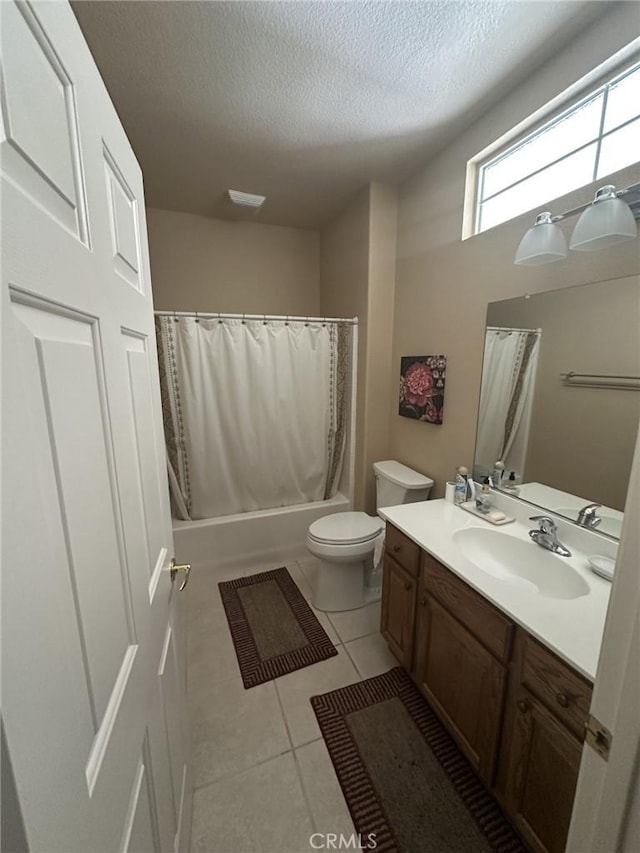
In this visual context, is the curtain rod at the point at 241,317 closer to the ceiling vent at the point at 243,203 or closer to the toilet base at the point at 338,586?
the ceiling vent at the point at 243,203

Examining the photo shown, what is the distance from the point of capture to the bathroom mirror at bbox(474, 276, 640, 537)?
3.75 ft

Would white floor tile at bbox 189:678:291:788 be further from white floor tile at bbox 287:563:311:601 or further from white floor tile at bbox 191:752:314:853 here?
white floor tile at bbox 287:563:311:601

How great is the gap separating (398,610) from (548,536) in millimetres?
709

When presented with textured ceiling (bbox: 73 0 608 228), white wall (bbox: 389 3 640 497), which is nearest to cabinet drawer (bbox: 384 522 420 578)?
white wall (bbox: 389 3 640 497)

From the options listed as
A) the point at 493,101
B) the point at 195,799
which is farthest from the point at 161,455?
the point at 493,101

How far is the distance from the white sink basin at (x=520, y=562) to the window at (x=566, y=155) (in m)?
1.38

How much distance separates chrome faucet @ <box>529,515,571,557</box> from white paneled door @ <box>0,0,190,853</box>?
4.39 feet

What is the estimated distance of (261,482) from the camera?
2520 mm

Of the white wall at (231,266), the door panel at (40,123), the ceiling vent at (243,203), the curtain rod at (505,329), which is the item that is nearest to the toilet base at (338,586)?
the curtain rod at (505,329)

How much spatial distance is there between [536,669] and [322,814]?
0.88m

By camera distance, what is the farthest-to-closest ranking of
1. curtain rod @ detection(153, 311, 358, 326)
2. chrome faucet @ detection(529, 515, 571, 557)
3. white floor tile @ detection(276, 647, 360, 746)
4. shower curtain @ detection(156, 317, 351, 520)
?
shower curtain @ detection(156, 317, 351, 520), curtain rod @ detection(153, 311, 358, 326), white floor tile @ detection(276, 647, 360, 746), chrome faucet @ detection(529, 515, 571, 557)

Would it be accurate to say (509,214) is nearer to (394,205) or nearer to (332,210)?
(394,205)

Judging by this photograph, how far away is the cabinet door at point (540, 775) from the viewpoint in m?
0.85

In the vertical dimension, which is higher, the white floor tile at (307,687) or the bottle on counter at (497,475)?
the bottle on counter at (497,475)
